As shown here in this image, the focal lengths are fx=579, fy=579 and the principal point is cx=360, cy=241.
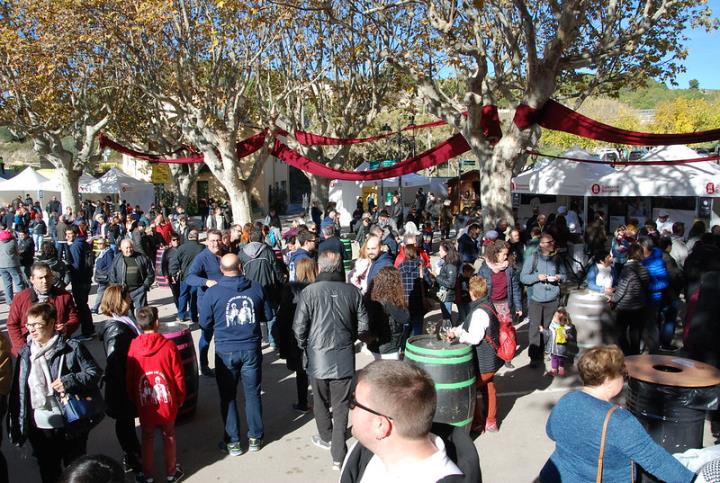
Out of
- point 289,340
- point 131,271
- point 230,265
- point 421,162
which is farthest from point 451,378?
point 421,162

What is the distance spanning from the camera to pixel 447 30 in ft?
36.4

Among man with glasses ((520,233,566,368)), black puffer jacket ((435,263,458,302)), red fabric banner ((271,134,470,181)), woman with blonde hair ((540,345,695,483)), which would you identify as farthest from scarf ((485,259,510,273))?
red fabric banner ((271,134,470,181))

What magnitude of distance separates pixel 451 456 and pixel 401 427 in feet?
1.09

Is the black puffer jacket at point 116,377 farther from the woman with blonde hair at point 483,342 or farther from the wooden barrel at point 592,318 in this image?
the wooden barrel at point 592,318

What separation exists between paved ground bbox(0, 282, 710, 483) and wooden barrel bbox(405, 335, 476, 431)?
557 mm

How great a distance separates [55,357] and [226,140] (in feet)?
42.6

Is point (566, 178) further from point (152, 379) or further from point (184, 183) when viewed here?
point (184, 183)

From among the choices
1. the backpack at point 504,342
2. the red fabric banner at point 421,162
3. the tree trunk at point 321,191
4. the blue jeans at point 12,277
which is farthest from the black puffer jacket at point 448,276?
the tree trunk at point 321,191

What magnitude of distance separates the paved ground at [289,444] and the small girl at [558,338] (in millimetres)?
191

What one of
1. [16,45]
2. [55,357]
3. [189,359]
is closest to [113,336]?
[55,357]

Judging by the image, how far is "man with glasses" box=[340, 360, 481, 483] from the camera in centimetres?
204

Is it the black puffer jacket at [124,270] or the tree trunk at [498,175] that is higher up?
the tree trunk at [498,175]

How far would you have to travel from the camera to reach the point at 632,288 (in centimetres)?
687

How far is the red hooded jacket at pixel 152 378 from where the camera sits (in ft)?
14.3
